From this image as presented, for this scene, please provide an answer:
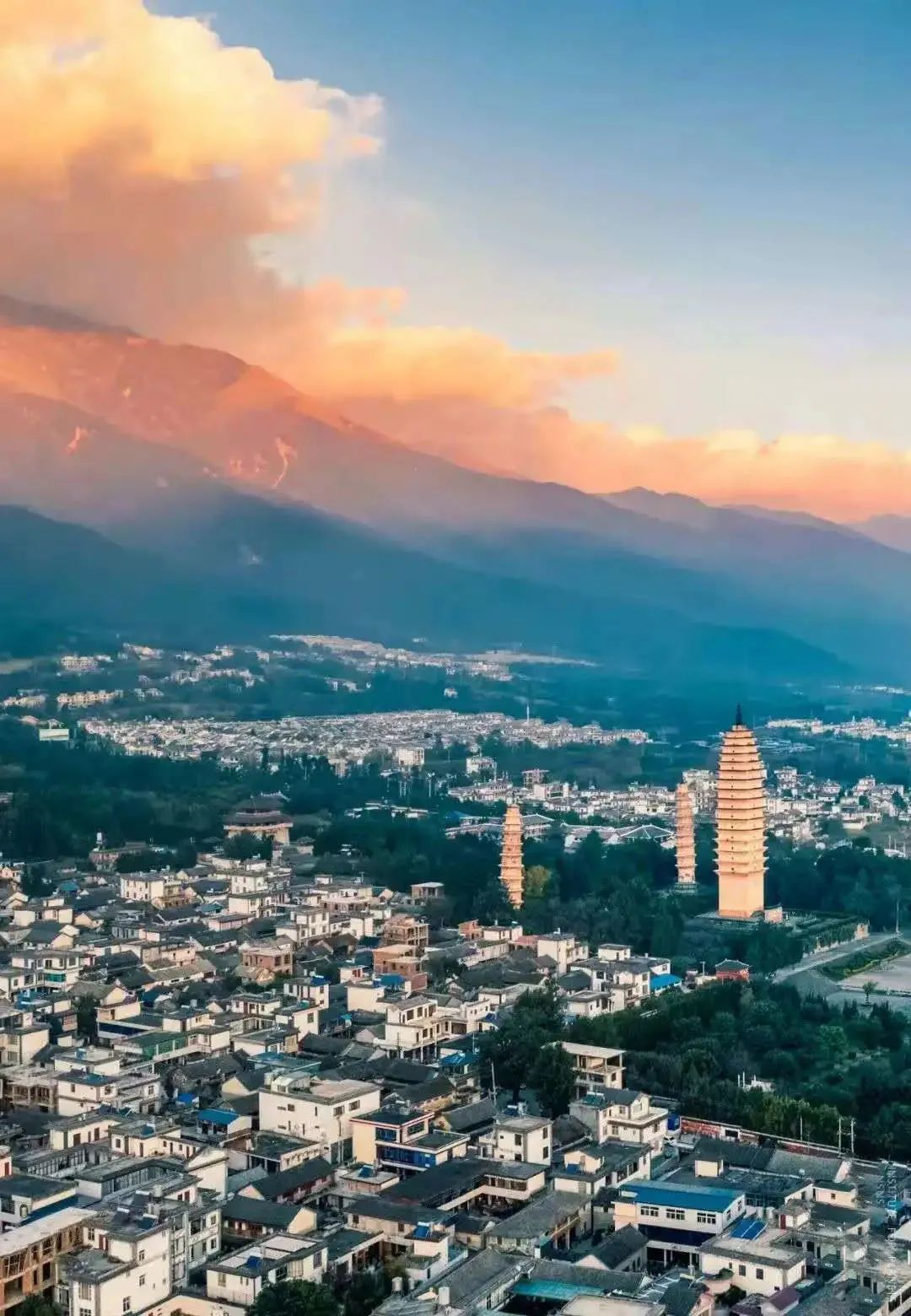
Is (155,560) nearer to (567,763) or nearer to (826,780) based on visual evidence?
(567,763)

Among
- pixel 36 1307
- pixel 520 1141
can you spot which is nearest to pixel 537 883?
pixel 520 1141

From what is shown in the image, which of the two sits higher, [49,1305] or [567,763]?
[567,763]

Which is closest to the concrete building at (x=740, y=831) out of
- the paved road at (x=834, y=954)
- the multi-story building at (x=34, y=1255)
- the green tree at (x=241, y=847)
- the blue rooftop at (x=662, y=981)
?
the paved road at (x=834, y=954)

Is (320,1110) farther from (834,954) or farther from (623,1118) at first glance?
(834,954)

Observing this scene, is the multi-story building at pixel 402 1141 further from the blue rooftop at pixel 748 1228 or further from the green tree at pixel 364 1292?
the blue rooftop at pixel 748 1228

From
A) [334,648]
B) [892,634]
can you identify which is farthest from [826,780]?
[892,634]

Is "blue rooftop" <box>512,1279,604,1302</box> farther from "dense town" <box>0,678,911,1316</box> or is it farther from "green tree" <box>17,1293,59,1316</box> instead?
"green tree" <box>17,1293,59,1316</box>

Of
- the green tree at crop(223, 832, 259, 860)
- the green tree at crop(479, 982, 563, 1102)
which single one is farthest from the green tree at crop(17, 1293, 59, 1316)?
the green tree at crop(223, 832, 259, 860)
